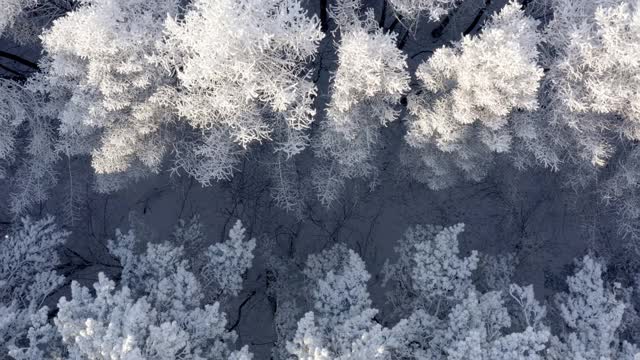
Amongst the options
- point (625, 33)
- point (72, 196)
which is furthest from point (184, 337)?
point (625, 33)

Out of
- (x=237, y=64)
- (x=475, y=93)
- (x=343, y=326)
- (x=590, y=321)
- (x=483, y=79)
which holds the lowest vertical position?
(x=343, y=326)

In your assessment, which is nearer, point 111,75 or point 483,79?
point 483,79

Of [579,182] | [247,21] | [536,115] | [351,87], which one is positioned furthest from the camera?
[579,182]

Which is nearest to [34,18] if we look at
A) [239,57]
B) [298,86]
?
[239,57]

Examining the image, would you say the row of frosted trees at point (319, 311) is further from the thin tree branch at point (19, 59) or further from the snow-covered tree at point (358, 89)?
the thin tree branch at point (19, 59)

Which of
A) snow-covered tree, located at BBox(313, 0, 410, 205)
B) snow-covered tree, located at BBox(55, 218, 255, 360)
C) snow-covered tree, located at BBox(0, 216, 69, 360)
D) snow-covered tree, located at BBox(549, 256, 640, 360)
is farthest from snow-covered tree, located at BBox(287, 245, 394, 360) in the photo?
snow-covered tree, located at BBox(0, 216, 69, 360)

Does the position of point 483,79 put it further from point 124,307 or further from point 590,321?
point 124,307

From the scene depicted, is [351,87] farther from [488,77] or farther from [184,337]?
[184,337]
